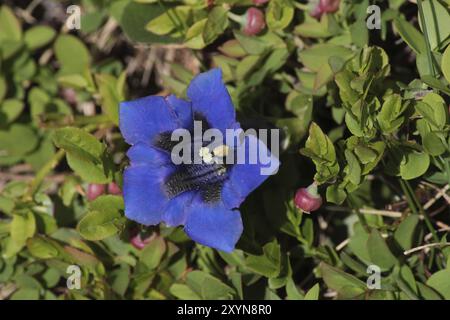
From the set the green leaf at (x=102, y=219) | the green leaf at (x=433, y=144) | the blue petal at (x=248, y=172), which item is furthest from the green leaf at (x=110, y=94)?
the green leaf at (x=433, y=144)

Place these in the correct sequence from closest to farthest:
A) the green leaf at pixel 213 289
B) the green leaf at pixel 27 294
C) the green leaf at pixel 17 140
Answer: the green leaf at pixel 213 289 < the green leaf at pixel 27 294 < the green leaf at pixel 17 140

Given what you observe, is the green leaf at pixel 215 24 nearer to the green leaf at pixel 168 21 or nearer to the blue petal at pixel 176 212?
the green leaf at pixel 168 21

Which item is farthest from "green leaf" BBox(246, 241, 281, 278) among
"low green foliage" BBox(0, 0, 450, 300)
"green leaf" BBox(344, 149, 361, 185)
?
"green leaf" BBox(344, 149, 361, 185)

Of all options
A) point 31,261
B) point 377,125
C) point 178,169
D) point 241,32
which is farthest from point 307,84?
point 31,261

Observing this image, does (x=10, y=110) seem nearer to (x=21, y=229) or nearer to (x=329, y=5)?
(x=21, y=229)

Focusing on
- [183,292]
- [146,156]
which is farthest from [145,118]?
[183,292]

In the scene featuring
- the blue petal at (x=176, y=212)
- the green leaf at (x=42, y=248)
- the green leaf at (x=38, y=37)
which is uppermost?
the green leaf at (x=38, y=37)
